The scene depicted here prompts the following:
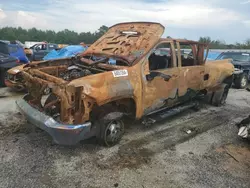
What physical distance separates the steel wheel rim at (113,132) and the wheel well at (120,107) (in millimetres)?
255

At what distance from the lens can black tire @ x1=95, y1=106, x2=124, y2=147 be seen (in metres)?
4.03

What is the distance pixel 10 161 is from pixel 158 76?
9.18ft

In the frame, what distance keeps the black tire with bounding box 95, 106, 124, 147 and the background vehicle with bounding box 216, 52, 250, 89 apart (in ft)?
22.5

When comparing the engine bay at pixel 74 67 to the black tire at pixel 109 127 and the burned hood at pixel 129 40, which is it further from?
the black tire at pixel 109 127

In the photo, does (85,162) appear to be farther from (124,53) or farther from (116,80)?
(124,53)

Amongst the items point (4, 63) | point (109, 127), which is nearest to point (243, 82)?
point (109, 127)

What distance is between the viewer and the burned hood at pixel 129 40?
455 centimetres

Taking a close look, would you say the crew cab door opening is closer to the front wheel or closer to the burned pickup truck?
the burned pickup truck

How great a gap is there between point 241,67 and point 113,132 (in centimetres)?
788

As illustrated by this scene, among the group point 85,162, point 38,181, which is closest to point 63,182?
point 38,181

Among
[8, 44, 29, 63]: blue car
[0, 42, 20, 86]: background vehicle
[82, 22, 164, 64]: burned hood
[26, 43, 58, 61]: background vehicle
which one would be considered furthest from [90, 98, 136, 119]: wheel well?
[26, 43, 58, 61]: background vehicle

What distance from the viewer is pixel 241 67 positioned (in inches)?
401

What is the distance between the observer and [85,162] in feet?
12.4

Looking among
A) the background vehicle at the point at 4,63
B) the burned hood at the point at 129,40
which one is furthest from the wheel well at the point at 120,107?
the background vehicle at the point at 4,63
